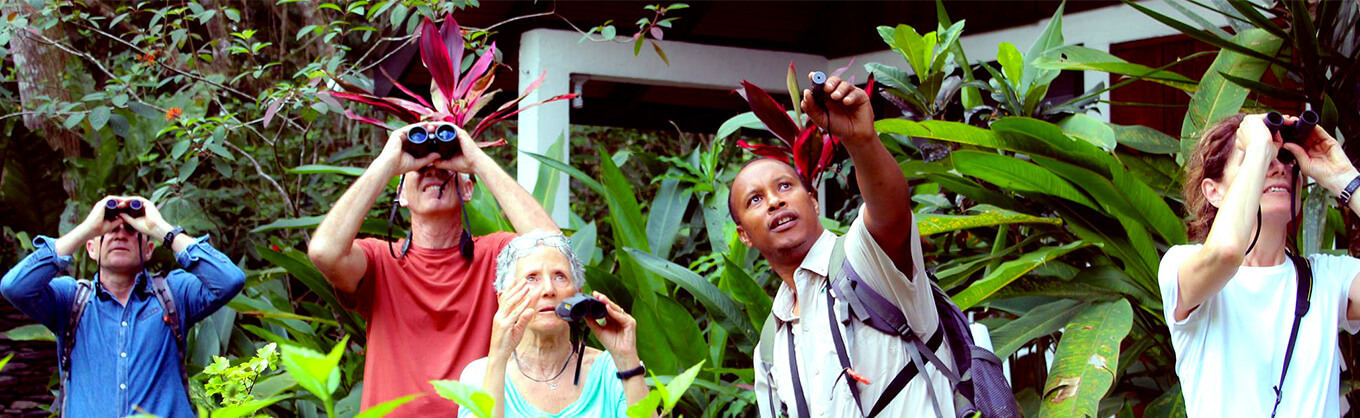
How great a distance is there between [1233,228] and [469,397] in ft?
5.65

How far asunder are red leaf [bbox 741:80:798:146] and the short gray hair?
503mm

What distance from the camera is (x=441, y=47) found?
3.25 meters

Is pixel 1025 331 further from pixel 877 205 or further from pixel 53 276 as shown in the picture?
pixel 53 276

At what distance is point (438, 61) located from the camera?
10.7 feet

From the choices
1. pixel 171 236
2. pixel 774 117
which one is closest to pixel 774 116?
pixel 774 117

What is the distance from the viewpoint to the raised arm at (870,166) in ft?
6.14

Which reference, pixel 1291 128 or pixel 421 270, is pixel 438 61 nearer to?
pixel 421 270

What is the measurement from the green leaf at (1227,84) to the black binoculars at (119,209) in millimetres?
2894

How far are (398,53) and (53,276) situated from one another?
7.54 feet

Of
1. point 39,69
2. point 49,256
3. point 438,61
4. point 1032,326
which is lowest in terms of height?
point 1032,326

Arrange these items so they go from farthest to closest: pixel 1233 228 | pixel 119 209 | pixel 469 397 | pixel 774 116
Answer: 1. pixel 119 209
2. pixel 774 116
3. pixel 1233 228
4. pixel 469 397

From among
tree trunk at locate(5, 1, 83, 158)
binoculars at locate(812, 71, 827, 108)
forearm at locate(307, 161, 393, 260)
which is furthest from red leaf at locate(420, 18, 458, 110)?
tree trunk at locate(5, 1, 83, 158)

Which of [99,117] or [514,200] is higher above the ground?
[99,117]

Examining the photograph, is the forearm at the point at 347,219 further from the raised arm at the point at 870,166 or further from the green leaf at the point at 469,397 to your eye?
the green leaf at the point at 469,397
